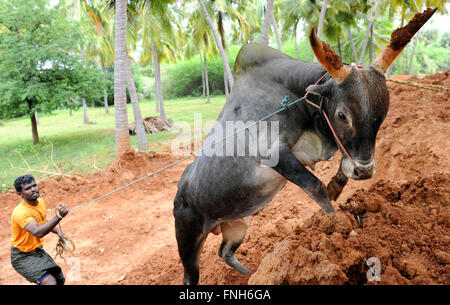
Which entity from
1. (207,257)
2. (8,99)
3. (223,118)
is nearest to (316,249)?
(223,118)

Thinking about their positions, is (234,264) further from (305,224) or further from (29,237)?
(29,237)

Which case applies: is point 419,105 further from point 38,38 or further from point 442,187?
point 38,38

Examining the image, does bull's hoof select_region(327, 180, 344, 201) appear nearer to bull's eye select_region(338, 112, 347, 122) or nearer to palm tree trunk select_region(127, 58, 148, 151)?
bull's eye select_region(338, 112, 347, 122)

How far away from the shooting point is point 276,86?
9.00ft

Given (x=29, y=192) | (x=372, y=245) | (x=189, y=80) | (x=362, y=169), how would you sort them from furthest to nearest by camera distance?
(x=189, y=80) → (x=29, y=192) → (x=372, y=245) → (x=362, y=169)

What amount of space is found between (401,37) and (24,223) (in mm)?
3698

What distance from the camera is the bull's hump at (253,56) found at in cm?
294

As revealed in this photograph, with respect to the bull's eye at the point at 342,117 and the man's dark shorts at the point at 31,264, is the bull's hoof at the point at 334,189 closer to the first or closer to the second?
the bull's eye at the point at 342,117

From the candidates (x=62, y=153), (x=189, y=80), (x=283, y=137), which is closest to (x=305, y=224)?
(x=283, y=137)

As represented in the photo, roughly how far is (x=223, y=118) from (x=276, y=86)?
0.57 meters

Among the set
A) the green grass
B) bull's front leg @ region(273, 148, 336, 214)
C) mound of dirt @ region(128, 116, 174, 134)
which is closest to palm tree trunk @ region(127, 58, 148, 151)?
the green grass

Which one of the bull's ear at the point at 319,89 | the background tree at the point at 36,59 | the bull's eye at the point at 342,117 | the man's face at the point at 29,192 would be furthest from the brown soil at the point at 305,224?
the background tree at the point at 36,59

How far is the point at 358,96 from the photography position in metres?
2.07

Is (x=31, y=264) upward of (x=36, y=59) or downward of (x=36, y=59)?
downward
